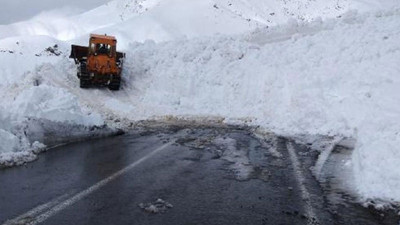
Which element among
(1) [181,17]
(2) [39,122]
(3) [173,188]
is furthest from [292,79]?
(1) [181,17]

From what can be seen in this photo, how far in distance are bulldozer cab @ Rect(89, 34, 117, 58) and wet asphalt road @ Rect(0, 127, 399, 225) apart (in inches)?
503

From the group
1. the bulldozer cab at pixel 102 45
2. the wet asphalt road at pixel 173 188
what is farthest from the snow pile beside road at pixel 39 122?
the bulldozer cab at pixel 102 45

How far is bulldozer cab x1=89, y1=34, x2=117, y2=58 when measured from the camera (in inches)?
1000

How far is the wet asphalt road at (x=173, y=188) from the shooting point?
6922 millimetres

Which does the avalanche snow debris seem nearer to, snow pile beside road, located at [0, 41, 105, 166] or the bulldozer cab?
snow pile beside road, located at [0, 41, 105, 166]

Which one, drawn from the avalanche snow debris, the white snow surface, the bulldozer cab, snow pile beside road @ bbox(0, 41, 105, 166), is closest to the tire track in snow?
the white snow surface

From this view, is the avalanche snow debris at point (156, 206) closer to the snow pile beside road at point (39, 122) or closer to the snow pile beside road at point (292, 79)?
the snow pile beside road at point (292, 79)

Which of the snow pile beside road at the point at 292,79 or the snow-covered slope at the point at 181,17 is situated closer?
the snow pile beside road at the point at 292,79

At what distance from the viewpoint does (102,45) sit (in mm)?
25531

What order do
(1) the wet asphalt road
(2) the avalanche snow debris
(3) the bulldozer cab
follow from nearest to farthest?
(1) the wet asphalt road
(2) the avalanche snow debris
(3) the bulldozer cab

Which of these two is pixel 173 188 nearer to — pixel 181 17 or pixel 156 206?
pixel 156 206

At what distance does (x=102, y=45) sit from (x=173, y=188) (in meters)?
18.1

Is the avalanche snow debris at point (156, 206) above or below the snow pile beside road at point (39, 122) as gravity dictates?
above

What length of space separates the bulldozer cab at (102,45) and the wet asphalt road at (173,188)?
12.8 metres
